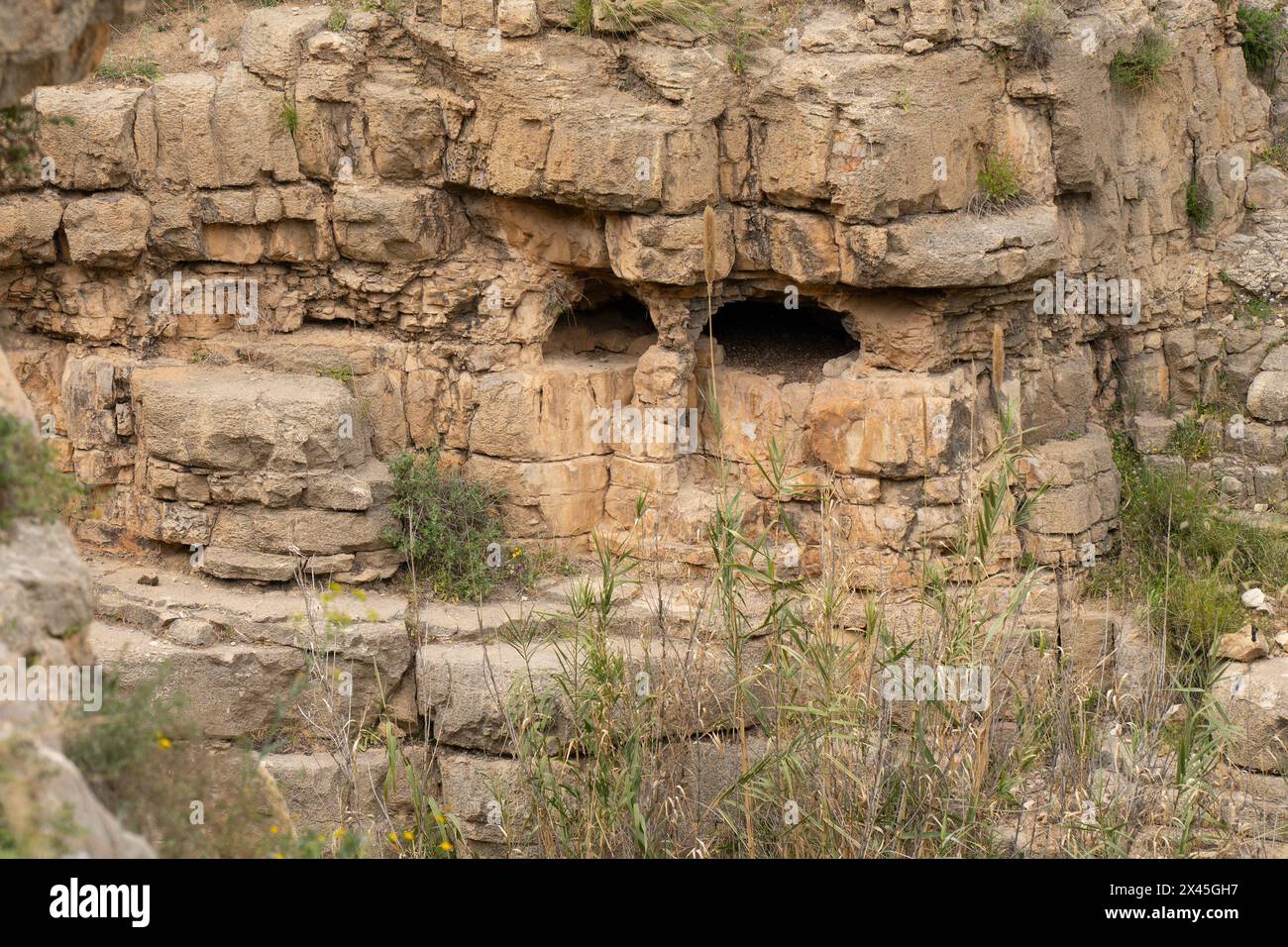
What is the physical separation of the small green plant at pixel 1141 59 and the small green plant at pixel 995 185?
146 cm

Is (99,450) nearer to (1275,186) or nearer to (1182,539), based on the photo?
(1182,539)

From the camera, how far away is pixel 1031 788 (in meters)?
9.53

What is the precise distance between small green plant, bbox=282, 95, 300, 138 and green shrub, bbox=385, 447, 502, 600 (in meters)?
2.33

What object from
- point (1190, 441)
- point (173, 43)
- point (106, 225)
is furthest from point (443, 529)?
point (1190, 441)

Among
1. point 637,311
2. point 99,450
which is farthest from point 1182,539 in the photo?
point 99,450

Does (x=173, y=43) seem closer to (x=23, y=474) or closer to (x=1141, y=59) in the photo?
(x=1141, y=59)

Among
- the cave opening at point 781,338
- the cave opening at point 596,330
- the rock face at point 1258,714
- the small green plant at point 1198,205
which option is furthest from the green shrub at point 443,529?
the small green plant at point 1198,205

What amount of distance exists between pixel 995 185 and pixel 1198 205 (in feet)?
8.89

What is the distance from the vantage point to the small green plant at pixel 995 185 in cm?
1034

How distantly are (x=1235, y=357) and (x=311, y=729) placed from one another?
741cm

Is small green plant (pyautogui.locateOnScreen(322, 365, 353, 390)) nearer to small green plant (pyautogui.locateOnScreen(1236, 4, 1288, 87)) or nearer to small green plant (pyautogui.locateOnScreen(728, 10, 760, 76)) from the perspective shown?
small green plant (pyautogui.locateOnScreen(728, 10, 760, 76))

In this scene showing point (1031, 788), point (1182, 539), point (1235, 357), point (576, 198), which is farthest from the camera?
point (1235, 357)

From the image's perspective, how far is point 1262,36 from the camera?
1252 centimetres

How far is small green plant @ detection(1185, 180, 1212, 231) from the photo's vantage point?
479 inches
